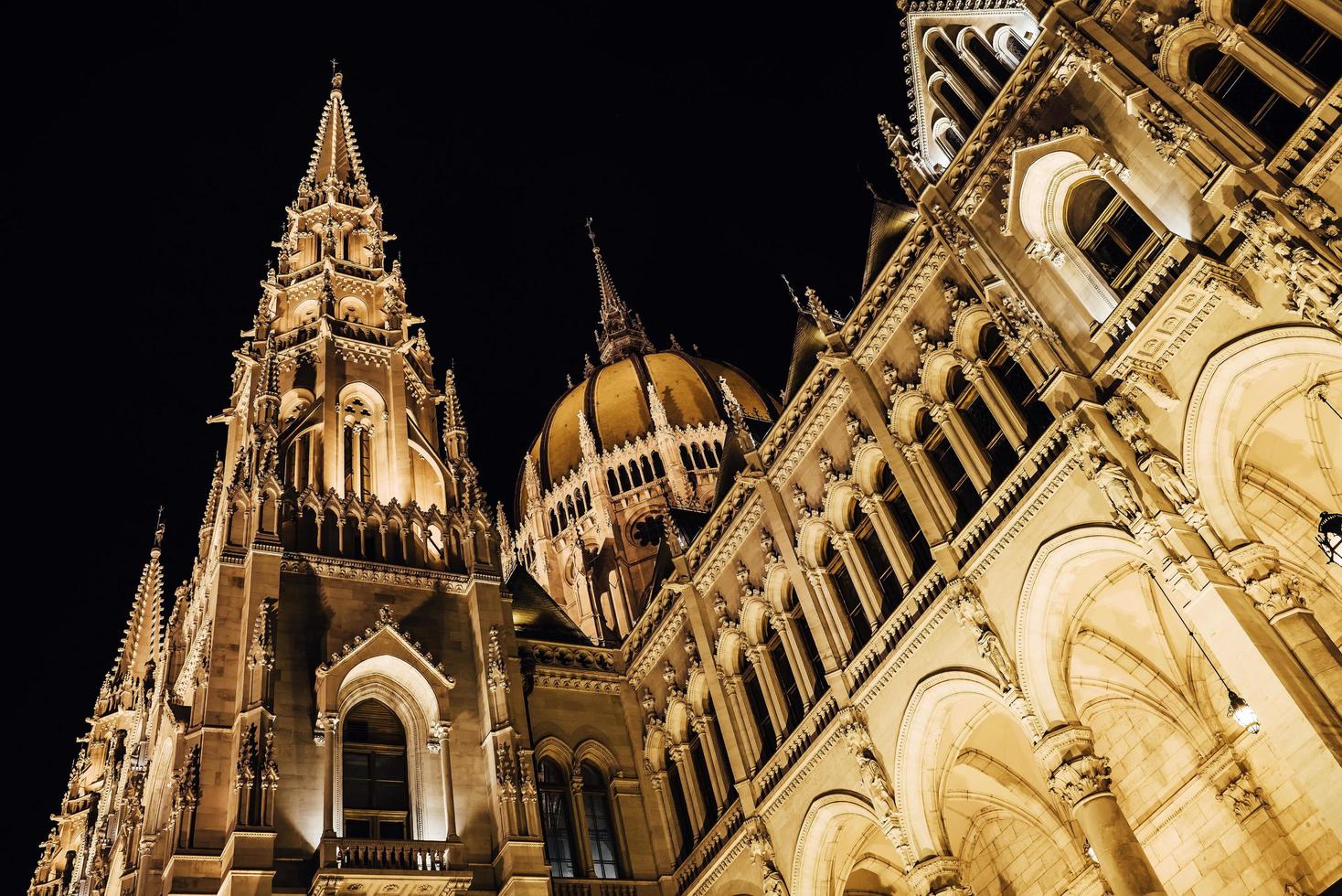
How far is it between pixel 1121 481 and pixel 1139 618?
5.18m

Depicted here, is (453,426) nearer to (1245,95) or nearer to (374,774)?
(374,774)

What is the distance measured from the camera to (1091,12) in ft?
60.2

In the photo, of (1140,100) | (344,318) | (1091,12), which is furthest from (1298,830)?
(344,318)

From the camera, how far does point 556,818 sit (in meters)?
25.2

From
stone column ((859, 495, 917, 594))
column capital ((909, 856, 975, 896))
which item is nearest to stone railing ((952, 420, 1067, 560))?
stone column ((859, 495, 917, 594))

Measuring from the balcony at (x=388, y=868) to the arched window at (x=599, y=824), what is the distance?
432 centimetres

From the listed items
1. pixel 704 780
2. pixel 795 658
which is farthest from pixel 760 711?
pixel 704 780

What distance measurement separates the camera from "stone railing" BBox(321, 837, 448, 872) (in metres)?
20.6

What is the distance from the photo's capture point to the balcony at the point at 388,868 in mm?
20203

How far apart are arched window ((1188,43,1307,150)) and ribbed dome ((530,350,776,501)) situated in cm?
3231

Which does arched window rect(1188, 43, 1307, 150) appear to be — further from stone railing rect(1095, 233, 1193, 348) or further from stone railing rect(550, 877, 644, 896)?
stone railing rect(550, 877, 644, 896)

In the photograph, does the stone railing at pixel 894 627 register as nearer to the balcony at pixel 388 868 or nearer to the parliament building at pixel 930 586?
the parliament building at pixel 930 586

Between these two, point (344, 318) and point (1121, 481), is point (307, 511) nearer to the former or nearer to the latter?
point (344, 318)

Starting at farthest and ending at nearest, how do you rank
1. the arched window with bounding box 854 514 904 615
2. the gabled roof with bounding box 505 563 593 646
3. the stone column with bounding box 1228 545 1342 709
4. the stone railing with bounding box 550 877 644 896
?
the gabled roof with bounding box 505 563 593 646 → the stone railing with bounding box 550 877 644 896 → the arched window with bounding box 854 514 904 615 → the stone column with bounding box 1228 545 1342 709
